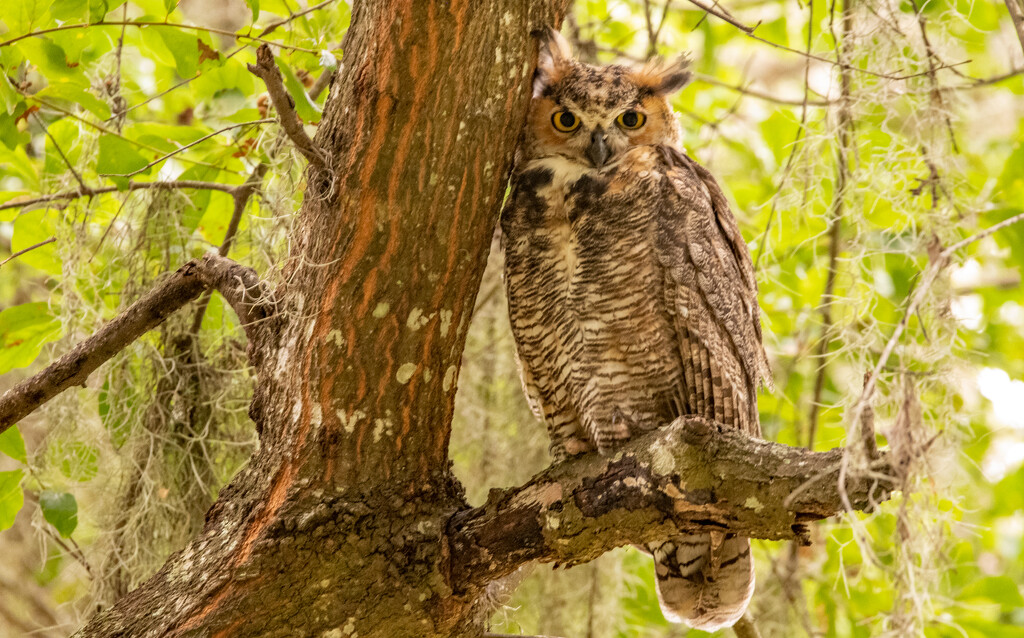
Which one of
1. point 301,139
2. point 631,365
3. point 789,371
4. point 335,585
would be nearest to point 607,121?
point 631,365

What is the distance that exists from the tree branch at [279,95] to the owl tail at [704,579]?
1.34 meters

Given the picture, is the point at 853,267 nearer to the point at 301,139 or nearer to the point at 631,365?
the point at 631,365

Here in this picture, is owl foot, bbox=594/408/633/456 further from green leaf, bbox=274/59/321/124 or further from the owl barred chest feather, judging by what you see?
green leaf, bbox=274/59/321/124

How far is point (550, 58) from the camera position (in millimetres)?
1994

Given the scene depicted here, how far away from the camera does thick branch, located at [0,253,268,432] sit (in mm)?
1642

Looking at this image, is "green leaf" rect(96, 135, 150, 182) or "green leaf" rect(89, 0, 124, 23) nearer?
"green leaf" rect(89, 0, 124, 23)

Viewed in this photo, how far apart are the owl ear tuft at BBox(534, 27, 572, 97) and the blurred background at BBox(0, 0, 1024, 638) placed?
1.10 feet

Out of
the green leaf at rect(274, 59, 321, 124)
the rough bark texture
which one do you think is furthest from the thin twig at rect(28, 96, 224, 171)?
the rough bark texture

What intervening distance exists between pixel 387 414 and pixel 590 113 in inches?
39.2

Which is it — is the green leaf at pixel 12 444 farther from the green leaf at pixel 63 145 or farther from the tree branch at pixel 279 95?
the tree branch at pixel 279 95

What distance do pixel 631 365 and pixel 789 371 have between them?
139cm

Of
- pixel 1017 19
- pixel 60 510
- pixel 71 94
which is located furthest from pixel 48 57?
pixel 1017 19

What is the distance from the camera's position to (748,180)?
3971 mm

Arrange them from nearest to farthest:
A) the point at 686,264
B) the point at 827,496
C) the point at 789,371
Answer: the point at 827,496
the point at 686,264
the point at 789,371
